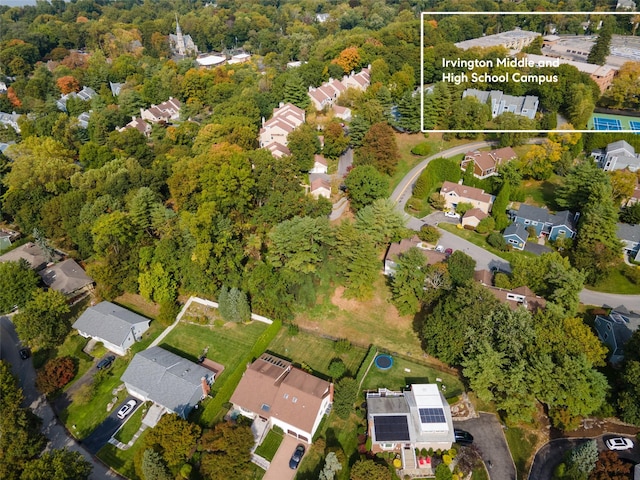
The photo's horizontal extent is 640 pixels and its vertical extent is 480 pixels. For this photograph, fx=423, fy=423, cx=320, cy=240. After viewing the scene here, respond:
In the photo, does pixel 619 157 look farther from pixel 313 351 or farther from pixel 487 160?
pixel 313 351

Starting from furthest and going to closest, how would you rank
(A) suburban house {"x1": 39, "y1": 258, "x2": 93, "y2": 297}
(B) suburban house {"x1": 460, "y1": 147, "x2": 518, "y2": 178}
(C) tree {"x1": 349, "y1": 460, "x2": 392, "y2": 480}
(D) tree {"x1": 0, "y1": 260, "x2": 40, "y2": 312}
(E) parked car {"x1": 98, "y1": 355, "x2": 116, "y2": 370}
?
(B) suburban house {"x1": 460, "y1": 147, "x2": 518, "y2": 178}
(A) suburban house {"x1": 39, "y1": 258, "x2": 93, "y2": 297}
(D) tree {"x1": 0, "y1": 260, "x2": 40, "y2": 312}
(E) parked car {"x1": 98, "y1": 355, "x2": 116, "y2": 370}
(C) tree {"x1": 349, "y1": 460, "x2": 392, "y2": 480}

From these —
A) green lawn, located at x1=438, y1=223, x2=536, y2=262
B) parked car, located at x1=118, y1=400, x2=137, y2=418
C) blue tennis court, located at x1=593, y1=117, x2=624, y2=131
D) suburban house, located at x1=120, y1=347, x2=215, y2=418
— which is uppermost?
suburban house, located at x1=120, y1=347, x2=215, y2=418

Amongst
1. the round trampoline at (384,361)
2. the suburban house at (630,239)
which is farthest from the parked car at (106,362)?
the suburban house at (630,239)

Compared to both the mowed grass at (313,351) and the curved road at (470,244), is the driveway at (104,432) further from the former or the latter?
the curved road at (470,244)

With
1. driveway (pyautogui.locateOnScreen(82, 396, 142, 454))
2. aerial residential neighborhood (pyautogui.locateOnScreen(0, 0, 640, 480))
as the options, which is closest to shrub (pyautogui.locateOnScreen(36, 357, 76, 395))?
aerial residential neighborhood (pyautogui.locateOnScreen(0, 0, 640, 480))

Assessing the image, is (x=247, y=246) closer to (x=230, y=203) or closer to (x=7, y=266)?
(x=230, y=203)

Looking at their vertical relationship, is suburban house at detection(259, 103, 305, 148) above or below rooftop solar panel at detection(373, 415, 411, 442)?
above

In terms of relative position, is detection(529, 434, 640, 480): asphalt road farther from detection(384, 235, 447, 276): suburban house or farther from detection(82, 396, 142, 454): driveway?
detection(82, 396, 142, 454): driveway

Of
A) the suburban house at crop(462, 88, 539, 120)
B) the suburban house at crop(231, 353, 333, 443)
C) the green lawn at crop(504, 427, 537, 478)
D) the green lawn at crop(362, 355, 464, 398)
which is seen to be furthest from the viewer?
the suburban house at crop(462, 88, 539, 120)
